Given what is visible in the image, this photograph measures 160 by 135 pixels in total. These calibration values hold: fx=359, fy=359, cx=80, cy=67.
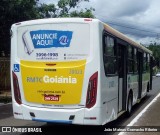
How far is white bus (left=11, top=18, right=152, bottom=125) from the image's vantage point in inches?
336

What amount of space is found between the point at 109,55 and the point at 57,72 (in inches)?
63.8

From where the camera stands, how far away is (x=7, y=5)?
63.3 ft

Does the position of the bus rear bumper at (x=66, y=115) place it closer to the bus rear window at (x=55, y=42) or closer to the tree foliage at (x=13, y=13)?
the bus rear window at (x=55, y=42)

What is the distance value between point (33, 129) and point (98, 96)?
8.82 ft

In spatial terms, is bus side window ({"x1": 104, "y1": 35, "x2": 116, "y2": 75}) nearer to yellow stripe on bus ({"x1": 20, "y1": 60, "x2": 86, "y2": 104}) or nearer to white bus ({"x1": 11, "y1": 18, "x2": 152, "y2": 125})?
white bus ({"x1": 11, "y1": 18, "x2": 152, "y2": 125})

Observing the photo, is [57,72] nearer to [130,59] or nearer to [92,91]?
[92,91]

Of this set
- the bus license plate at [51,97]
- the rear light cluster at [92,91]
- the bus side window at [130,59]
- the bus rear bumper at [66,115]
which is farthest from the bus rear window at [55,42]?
the bus side window at [130,59]

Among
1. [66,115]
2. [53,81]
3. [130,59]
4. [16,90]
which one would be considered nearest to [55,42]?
[53,81]

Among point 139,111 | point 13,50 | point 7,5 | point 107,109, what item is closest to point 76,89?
point 107,109

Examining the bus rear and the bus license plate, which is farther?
the bus license plate

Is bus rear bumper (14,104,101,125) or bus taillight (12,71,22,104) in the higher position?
bus taillight (12,71,22,104)

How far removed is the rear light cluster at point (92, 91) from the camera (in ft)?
27.9

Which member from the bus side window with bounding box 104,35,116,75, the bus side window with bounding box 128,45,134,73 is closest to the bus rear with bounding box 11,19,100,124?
the bus side window with bounding box 104,35,116,75

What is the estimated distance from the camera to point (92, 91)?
28.0 ft
